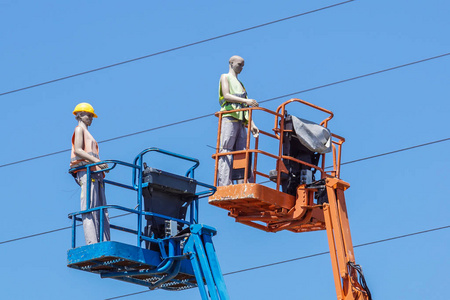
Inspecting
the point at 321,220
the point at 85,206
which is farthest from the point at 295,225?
the point at 85,206

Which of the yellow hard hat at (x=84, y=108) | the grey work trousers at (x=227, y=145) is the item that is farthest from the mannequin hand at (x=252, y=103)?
the yellow hard hat at (x=84, y=108)

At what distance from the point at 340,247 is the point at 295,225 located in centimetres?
164

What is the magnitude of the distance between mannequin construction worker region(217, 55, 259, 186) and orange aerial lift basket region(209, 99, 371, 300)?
0.27ft

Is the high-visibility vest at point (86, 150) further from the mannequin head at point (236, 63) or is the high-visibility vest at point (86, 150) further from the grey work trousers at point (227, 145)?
the mannequin head at point (236, 63)

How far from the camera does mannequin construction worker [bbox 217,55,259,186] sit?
21375mm

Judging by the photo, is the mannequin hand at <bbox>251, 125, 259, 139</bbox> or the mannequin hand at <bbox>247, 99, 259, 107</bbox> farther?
the mannequin hand at <bbox>251, 125, 259, 139</bbox>

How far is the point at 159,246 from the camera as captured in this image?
2077 cm

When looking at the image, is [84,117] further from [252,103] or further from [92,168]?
[252,103]

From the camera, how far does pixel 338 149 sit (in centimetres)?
2256

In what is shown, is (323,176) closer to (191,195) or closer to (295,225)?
(295,225)

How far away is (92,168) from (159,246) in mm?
1641

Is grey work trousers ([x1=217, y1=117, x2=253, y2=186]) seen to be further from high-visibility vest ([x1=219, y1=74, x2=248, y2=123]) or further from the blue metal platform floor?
the blue metal platform floor

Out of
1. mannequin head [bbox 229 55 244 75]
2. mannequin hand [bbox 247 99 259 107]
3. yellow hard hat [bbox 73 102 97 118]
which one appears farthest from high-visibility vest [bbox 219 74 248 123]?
yellow hard hat [bbox 73 102 97 118]

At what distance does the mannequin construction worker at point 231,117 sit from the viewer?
21.4 m
